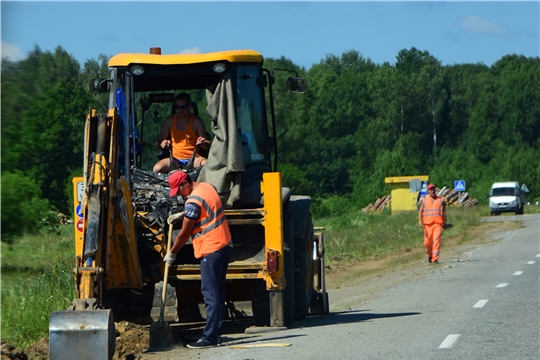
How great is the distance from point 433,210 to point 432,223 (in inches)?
16.3

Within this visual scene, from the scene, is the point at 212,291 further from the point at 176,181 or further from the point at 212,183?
the point at 212,183

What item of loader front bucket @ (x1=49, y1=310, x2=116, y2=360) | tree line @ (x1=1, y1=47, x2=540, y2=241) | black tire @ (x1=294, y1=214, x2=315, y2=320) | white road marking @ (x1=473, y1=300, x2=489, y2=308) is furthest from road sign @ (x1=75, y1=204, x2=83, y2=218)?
tree line @ (x1=1, y1=47, x2=540, y2=241)

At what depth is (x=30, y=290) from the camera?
1259cm

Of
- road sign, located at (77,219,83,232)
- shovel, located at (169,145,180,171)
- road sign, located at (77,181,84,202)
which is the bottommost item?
road sign, located at (77,219,83,232)

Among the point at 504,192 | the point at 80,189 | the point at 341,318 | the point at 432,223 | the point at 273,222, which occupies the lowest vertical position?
the point at 341,318

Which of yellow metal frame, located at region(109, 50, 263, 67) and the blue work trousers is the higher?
yellow metal frame, located at region(109, 50, 263, 67)

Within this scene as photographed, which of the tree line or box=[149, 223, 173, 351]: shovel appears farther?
the tree line

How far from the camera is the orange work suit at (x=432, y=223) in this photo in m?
23.4

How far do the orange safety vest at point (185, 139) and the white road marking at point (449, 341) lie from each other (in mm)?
3737

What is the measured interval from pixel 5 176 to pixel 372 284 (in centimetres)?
736

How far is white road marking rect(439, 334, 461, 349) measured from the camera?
912 centimetres

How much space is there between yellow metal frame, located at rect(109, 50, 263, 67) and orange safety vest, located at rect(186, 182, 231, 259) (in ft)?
5.96

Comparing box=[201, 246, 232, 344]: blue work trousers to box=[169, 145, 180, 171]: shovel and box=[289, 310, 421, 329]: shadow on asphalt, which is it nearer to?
box=[289, 310, 421, 329]: shadow on asphalt

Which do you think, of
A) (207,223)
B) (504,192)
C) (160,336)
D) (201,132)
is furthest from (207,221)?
(504,192)
